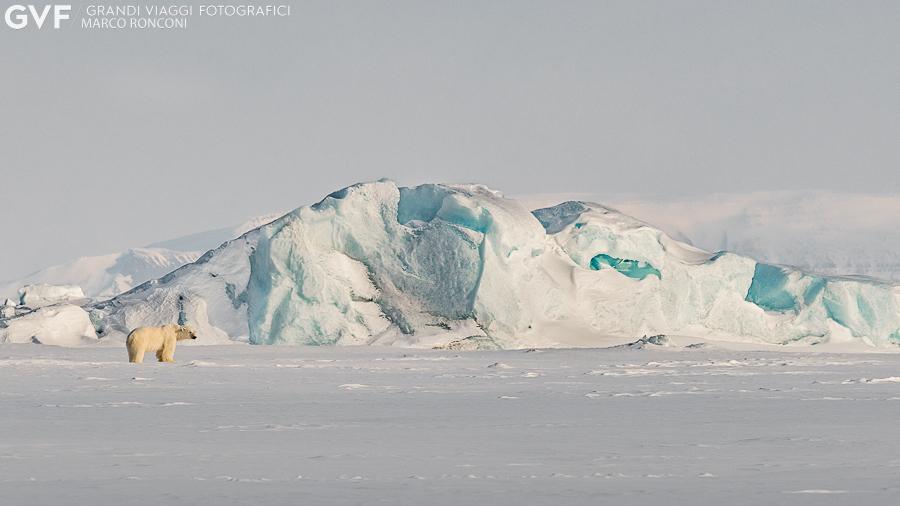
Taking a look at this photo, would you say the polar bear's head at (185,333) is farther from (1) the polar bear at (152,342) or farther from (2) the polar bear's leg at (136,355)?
(2) the polar bear's leg at (136,355)

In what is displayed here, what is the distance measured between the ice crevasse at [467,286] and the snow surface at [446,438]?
41.8ft

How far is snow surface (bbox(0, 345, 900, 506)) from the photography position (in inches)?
221

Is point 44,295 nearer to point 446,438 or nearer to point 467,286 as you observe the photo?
point 467,286

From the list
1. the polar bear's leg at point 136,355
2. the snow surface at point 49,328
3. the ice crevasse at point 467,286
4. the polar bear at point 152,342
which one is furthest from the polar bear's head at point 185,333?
the snow surface at point 49,328

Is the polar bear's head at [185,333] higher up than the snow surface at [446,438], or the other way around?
the snow surface at [446,438]

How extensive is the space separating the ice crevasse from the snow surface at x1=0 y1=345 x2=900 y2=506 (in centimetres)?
1273

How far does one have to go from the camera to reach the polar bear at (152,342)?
759 inches

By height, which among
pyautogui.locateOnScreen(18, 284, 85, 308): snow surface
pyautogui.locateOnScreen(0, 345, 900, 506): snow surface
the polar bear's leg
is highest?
pyautogui.locateOnScreen(0, 345, 900, 506): snow surface

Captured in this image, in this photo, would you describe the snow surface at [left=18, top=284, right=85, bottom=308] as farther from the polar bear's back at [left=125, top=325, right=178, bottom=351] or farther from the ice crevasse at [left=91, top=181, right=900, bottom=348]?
the polar bear's back at [left=125, top=325, right=178, bottom=351]

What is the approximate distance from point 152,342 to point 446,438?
40.5 ft

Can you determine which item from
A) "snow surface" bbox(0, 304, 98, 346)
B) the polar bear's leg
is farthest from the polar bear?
"snow surface" bbox(0, 304, 98, 346)

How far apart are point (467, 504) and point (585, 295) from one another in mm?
27033

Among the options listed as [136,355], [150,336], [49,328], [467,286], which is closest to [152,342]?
[150,336]

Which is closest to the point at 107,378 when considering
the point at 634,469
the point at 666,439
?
the point at 666,439
